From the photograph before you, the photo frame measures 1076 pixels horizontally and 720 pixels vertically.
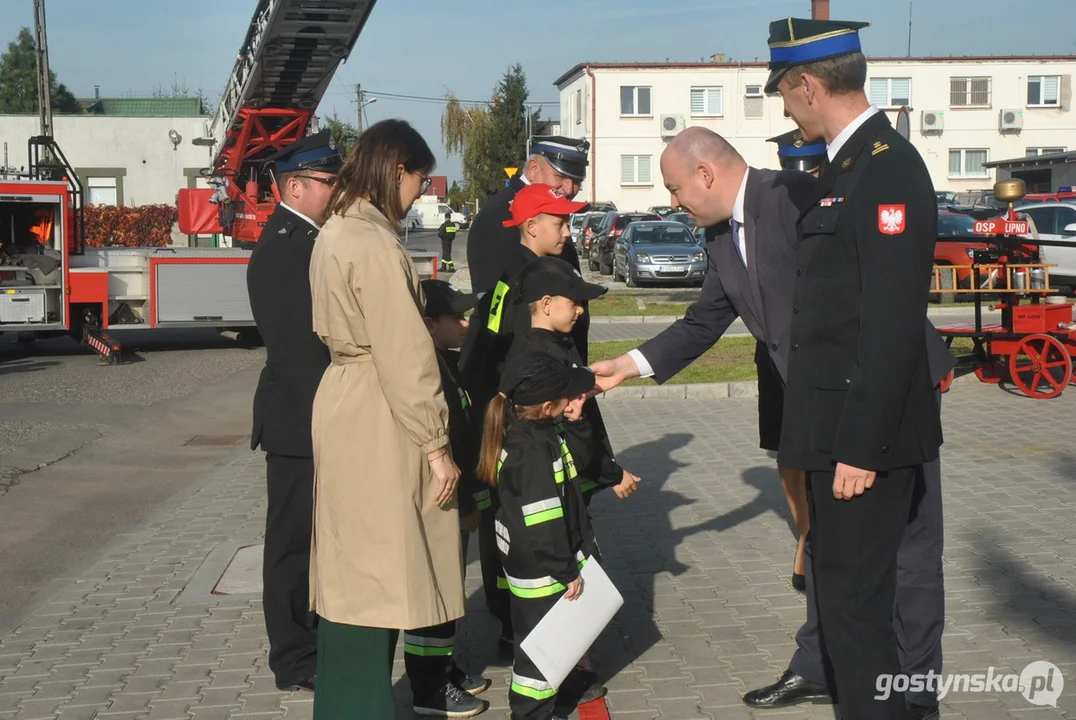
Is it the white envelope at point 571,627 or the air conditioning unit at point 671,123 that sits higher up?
the air conditioning unit at point 671,123

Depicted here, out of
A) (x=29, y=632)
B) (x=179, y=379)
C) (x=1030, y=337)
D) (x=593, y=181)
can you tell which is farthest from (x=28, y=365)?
(x=593, y=181)

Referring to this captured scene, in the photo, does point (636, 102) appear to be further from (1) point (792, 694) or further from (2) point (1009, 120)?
(1) point (792, 694)

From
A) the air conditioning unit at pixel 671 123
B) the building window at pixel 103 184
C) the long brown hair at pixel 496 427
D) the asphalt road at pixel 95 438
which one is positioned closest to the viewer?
the long brown hair at pixel 496 427

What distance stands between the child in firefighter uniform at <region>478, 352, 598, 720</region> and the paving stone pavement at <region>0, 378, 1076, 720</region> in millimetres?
599

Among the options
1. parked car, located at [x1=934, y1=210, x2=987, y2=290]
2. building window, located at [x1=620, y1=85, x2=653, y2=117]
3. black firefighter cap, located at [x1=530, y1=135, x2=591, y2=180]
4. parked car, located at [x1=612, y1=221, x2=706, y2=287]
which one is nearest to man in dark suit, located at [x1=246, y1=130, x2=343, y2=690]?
black firefighter cap, located at [x1=530, y1=135, x2=591, y2=180]

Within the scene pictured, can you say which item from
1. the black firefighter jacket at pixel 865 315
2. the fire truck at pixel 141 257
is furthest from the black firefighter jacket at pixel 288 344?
the fire truck at pixel 141 257

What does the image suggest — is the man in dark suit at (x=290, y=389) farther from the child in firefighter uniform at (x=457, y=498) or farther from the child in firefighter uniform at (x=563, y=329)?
the child in firefighter uniform at (x=563, y=329)

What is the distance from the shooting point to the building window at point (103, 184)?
1982 inches

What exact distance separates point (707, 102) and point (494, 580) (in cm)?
6006

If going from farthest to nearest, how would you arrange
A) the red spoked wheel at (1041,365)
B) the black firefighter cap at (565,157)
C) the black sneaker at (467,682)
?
the red spoked wheel at (1041,365) < the black firefighter cap at (565,157) < the black sneaker at (467,682)

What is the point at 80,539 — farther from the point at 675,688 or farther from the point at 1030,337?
the point at 1030,337

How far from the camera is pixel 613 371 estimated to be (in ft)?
15.8

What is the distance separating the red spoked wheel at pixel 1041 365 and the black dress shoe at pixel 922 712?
8.19 meters

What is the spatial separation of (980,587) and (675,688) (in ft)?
6.52
